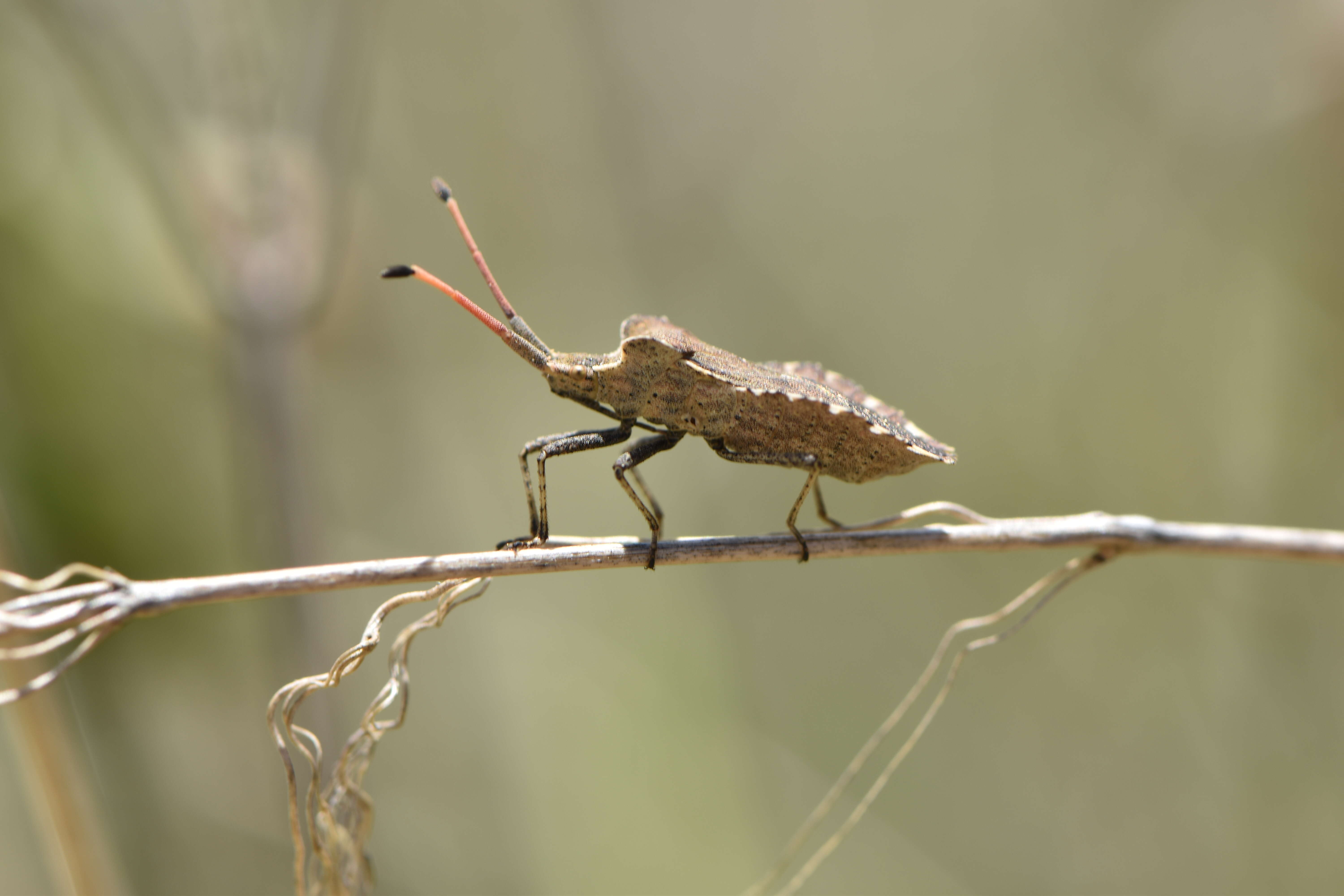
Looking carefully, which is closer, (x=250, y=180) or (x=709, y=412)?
(x=709, y=412)

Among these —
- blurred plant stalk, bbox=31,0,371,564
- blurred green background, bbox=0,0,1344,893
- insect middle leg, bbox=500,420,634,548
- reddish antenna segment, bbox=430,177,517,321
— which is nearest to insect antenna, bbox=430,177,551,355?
reddish antenna segment, bbox=430,177,517,321

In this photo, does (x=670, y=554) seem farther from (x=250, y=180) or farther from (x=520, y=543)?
(x=250, y=180)

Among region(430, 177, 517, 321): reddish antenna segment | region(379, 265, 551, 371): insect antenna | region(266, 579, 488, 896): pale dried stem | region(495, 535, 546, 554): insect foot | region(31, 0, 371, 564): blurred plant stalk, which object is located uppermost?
region(31, 0, 371, 564): blurred plant stalk

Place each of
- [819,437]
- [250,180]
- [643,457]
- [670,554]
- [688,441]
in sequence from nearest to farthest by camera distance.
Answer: [670,554] → [819,437] → [643,457] → [250,180] → [688,441]

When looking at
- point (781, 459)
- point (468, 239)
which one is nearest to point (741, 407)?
point (781, 459)

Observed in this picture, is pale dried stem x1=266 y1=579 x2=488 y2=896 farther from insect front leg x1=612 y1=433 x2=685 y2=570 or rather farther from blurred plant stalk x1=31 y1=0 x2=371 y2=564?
blurred plant stalk x1=31 y1=0 x2=371 y2=564

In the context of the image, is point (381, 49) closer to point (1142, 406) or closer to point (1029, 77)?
point (1029, 77)
